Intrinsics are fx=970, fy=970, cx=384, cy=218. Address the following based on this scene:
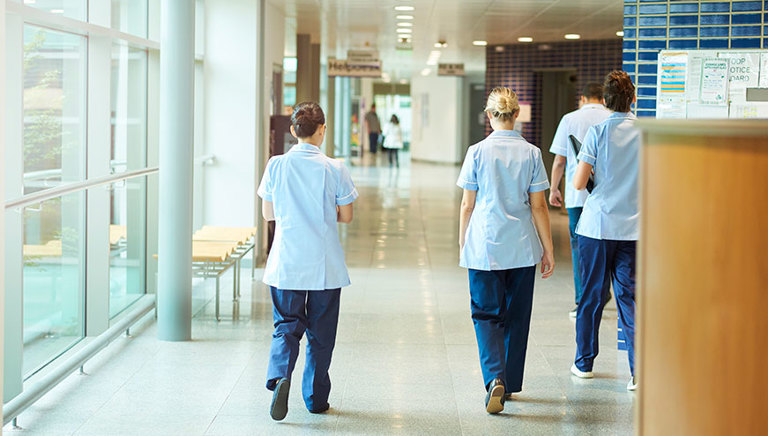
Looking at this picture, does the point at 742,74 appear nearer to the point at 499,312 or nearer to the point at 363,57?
the point at 499,312

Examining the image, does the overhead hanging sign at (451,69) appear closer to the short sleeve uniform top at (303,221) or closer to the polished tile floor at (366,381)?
the polished tile floor at (366,381)

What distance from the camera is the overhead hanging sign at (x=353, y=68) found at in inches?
752

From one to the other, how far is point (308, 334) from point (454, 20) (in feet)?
30.2

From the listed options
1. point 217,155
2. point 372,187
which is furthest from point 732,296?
point 372,187

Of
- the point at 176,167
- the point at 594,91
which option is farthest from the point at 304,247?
the point at 594,91

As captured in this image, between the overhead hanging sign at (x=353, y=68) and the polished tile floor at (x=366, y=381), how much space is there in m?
11.0

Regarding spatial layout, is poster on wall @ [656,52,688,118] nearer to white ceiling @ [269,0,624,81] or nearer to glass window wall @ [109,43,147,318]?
glass window wall @ [109,43,147,318]

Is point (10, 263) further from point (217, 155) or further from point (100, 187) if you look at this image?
point (217, 155)

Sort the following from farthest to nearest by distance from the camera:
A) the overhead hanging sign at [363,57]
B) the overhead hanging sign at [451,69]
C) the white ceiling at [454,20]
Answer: the overhead hanging sign at [451,69] → the overhead hanging sign at [363,57] → the white ceiling at [454,20]

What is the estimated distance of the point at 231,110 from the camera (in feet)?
32.0

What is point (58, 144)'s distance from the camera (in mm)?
Result: 5523

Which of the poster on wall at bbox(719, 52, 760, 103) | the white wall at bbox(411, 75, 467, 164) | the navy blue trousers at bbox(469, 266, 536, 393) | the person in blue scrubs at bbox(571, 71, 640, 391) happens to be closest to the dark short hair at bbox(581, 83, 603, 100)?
the poster on wall at bbox(719, 52, 760, 103)

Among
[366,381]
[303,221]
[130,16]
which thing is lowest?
[366,381]

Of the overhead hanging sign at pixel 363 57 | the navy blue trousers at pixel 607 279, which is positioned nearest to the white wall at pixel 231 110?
the navy blue trousers at pixel 607 279
